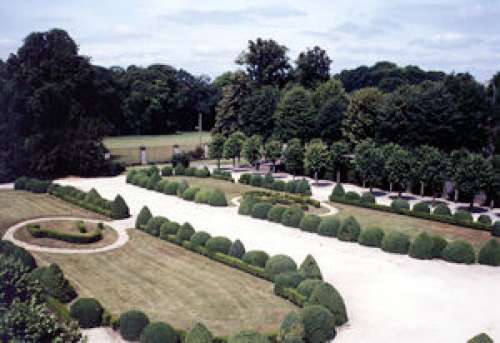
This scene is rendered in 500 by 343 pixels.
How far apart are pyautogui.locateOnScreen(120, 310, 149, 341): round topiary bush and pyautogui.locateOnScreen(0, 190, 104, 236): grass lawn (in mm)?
17363

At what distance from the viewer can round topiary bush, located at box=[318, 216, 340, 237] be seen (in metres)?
32.6

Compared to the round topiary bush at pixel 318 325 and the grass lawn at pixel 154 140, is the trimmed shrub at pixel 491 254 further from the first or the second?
the grass lawn at pixel 154 140

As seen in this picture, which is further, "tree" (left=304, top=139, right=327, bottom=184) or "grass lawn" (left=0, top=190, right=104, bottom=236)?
"tree" (left=304, top=139, right=327, bottom=184)

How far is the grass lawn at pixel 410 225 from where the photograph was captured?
33.4 meters

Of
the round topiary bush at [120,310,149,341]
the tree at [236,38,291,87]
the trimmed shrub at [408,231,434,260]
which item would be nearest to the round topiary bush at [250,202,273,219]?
the trimmed shrub at [408,231,434,260]

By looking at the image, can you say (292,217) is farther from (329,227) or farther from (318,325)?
(318,325)

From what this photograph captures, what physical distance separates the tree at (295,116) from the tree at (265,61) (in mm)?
16597

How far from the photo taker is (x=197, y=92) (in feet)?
373

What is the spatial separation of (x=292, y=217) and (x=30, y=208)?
19623mm

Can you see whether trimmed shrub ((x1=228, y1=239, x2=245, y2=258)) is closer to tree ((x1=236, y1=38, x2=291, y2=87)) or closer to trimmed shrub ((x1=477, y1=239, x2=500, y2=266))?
trimmed shrub ((x1=477, y1=239, x2=500, y2=266))

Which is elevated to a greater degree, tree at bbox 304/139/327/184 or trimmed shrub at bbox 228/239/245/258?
tree at bbox 304/139/327/184

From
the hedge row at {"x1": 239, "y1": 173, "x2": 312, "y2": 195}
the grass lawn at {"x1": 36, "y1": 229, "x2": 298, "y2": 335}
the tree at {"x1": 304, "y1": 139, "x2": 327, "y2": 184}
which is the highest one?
the tree at {"x1": 304, "y1": 139, "x2": 327, "y2": 184}

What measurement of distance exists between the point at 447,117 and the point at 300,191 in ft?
48.1

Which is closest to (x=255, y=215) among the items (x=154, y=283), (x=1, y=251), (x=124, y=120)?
(x=154, y=283)
